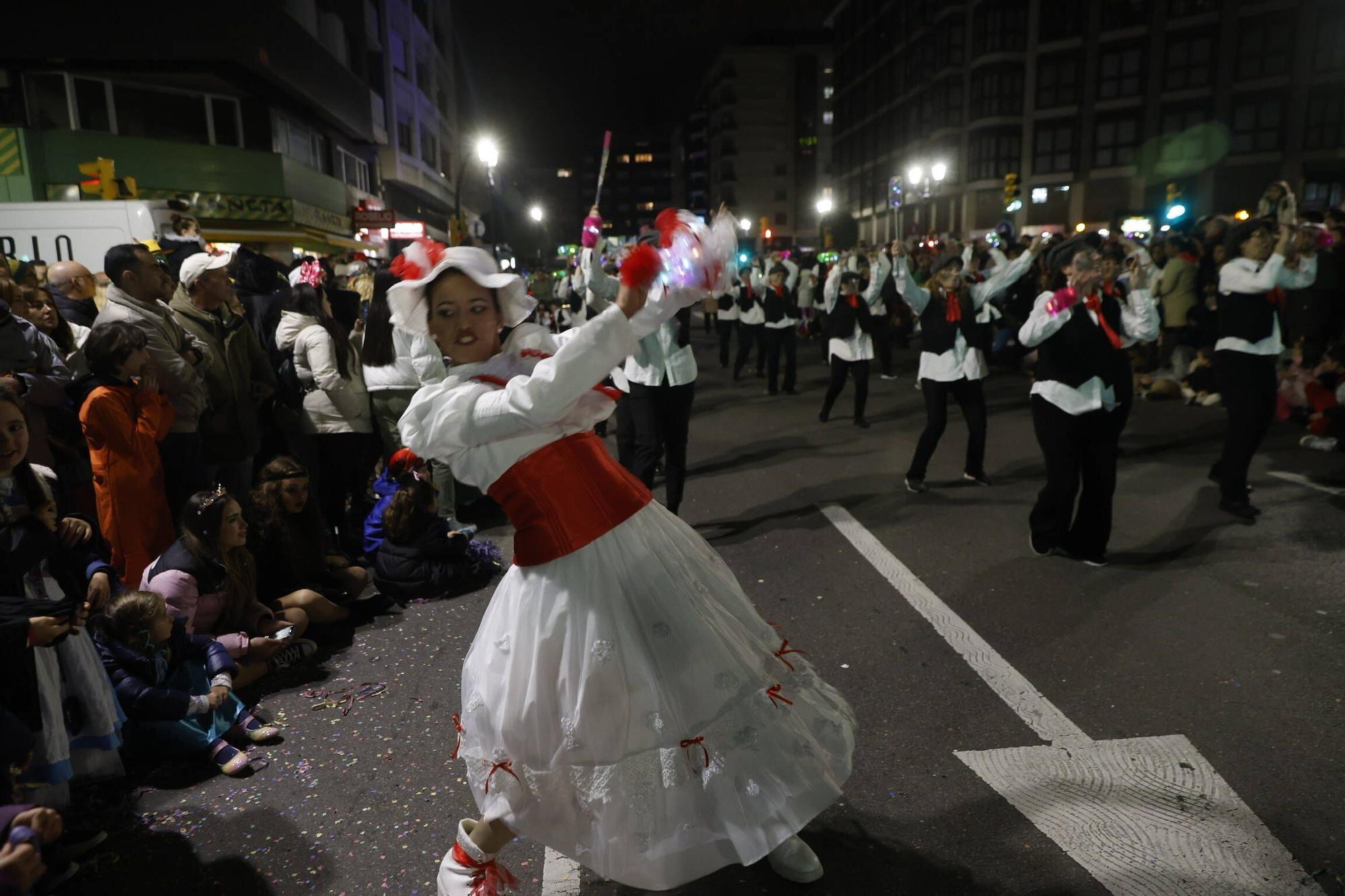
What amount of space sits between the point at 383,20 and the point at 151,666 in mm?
46666

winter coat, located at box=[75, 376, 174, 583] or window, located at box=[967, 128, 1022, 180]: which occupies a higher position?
window, located at box=[967, 128, 1022, 180]

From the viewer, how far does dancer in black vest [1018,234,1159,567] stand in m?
5.30

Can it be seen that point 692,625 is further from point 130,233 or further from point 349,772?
point 130,233

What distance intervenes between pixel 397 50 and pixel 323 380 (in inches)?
1800

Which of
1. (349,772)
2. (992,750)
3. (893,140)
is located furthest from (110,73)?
(893,140)

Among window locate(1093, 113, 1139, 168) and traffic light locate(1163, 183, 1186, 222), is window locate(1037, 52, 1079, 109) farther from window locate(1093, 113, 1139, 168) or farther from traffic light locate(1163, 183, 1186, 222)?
traffic light locate(1163, 183, 1186, 222)

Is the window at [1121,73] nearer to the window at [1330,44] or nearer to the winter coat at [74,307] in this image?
the window at [1330,44]

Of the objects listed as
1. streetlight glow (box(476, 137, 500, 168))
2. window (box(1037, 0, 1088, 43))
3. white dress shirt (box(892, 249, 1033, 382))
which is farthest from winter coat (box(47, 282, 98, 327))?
window (box(1037, 0, 1088, 43))

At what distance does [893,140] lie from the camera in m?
61.7

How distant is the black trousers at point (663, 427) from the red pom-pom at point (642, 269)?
4.24 m

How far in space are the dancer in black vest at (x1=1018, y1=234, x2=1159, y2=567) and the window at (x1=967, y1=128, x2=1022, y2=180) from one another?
50.5 m

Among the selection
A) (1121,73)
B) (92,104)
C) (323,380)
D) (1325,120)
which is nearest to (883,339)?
(323,380)

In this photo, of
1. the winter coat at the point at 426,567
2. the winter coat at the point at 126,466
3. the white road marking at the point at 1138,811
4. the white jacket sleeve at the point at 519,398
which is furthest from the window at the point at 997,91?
the white jacket sleeve at the point at 519,398

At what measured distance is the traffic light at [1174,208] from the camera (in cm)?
2086
